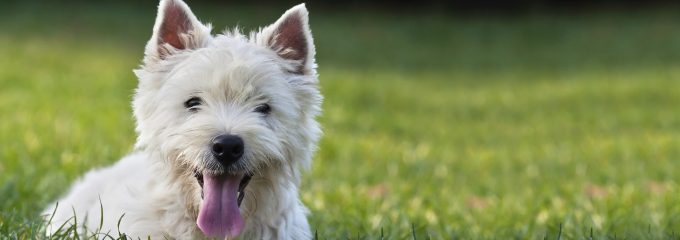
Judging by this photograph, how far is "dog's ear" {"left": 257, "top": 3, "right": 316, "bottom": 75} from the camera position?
485 centimetres

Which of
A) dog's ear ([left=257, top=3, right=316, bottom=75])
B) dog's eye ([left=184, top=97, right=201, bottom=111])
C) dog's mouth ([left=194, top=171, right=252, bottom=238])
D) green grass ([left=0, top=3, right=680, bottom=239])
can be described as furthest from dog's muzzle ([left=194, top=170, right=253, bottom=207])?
green grass ([left=0, top=3, right=680, bottom=239])

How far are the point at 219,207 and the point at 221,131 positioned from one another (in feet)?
1.22

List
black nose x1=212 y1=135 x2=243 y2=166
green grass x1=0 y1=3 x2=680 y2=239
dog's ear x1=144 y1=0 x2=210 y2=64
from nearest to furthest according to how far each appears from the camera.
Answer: black nose x1=212 y1=135 x2=243 y2=166 < dog's ear x1=144 y1=0 x2=210 y2=64 < green grass x1=0 y1=3 x2=680 y2=239

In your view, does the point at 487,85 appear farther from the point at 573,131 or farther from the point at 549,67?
the point at 573,131

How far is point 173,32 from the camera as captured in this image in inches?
189

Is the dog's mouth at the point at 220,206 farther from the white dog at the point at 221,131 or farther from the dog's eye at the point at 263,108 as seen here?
the dog's eye at the point at 263,108

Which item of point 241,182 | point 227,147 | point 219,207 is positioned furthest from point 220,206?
point 227,147

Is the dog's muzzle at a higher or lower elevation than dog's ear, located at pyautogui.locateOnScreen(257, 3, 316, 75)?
lower

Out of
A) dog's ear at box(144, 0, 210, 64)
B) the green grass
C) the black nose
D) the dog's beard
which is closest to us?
the black nose

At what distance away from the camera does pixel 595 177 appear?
379 inches

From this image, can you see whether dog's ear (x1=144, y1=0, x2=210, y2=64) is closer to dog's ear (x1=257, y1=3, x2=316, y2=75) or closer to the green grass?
dog's ear (x1=257, y1=3, x2=316, y2=75)

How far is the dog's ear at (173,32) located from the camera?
4758 mm

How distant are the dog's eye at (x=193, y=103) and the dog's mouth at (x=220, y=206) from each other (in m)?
0.30

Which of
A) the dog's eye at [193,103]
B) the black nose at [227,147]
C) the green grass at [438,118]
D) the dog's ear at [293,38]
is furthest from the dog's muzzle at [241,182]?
the green grass at [438,118]
